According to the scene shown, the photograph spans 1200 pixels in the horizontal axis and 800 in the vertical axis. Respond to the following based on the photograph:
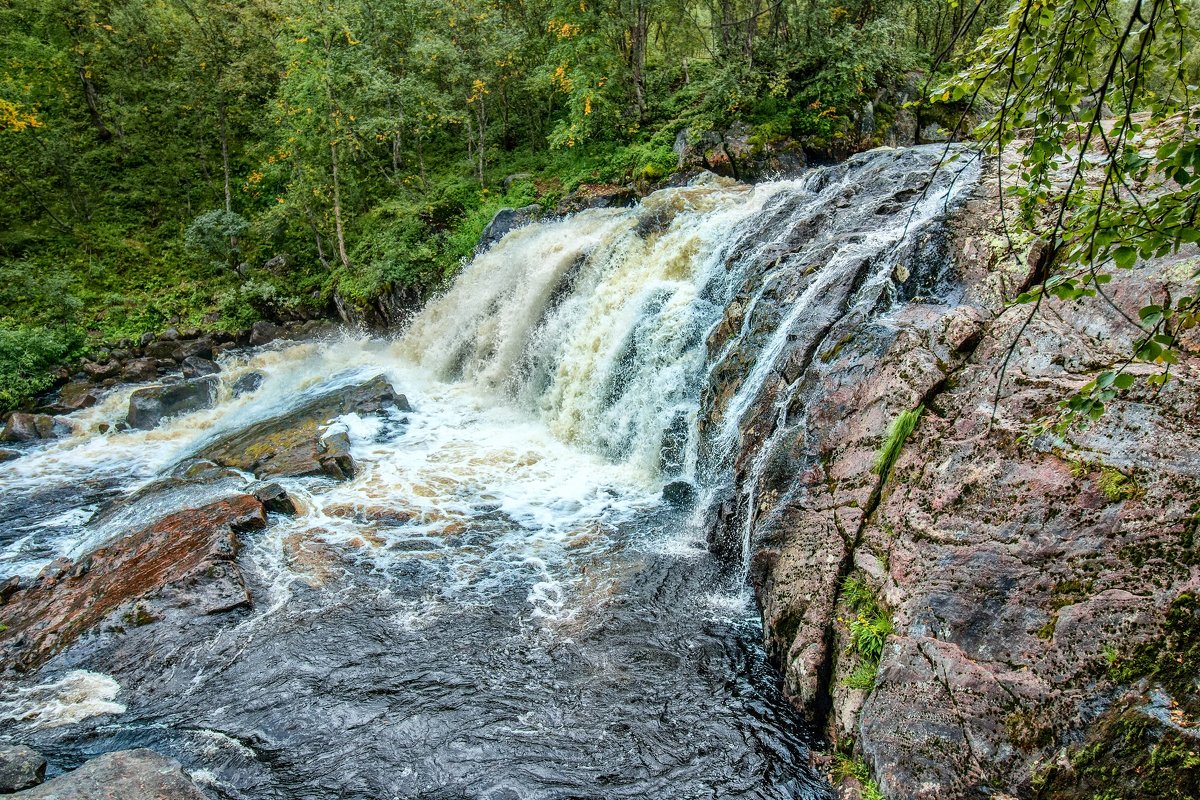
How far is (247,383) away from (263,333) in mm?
3931

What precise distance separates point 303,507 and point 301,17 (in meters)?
15.9

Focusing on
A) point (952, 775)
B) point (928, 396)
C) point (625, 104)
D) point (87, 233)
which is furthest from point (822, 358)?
point (87, 233)

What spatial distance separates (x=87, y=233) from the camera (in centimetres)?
2209

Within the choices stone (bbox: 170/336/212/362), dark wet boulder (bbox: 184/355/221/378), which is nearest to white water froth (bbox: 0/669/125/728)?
dark wet boulder (bbox: 184/355/221/378)

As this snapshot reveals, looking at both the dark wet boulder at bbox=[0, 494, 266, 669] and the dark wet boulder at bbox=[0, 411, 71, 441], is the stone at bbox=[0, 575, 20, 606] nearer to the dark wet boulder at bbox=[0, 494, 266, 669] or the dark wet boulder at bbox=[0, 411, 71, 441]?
the dark wet boulder at bbox=[0, 494, 266, 669]

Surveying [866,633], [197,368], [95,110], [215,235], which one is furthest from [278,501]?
[95,110]

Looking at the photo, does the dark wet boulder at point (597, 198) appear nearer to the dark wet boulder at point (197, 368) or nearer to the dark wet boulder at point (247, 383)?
the dark wet boulder at point (247, 383)

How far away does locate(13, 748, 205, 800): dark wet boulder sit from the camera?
450 centimetres

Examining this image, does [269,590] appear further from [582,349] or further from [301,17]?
[301,17]

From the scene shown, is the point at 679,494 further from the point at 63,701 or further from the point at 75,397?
the point at 75,397

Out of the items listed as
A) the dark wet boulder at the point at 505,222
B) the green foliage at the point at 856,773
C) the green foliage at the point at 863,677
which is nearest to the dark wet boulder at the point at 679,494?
the green foliage at the point at 863,677

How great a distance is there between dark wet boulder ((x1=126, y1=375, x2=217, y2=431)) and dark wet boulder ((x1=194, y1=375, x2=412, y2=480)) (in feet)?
9.33

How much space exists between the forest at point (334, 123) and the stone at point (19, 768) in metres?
14.1

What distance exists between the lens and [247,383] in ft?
52.8
